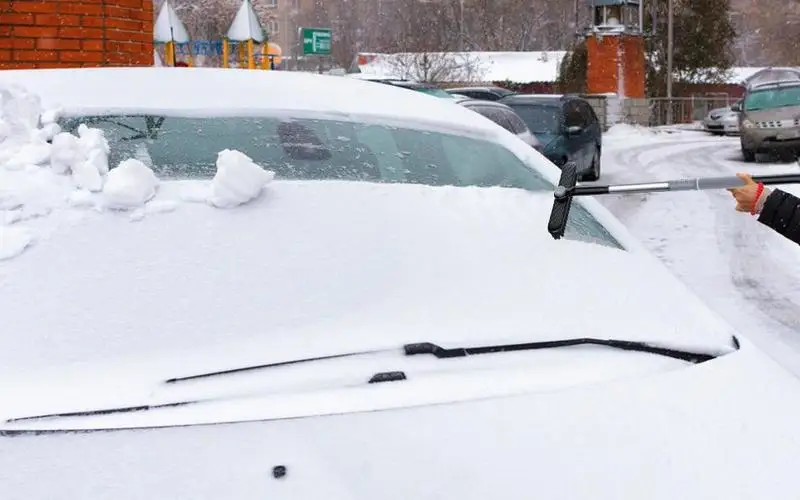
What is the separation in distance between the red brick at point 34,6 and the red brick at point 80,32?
0.17 m

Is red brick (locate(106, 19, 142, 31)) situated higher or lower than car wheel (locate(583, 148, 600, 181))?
higher

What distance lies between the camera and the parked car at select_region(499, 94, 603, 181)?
554 inches

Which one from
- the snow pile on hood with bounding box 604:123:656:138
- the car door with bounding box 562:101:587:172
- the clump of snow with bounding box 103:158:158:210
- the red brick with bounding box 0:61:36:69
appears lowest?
the snow pile on hood with bounding box 604:123:656:138

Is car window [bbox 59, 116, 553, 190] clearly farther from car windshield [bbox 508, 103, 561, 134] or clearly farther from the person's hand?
car windshield [bbox 508, 103, 561, 134]

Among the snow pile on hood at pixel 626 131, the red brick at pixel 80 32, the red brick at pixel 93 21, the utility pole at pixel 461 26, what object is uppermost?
the utility pole at pixel 461 26

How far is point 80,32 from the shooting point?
690cm

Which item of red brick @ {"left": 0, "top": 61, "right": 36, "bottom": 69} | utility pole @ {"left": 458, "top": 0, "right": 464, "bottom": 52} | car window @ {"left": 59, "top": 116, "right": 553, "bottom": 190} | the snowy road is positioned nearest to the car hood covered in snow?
car window @ {"left": 59, "top": 116, "right": 553, "bottom": 190}

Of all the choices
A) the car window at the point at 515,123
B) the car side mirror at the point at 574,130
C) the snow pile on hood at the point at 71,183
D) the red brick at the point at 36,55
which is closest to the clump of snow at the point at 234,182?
the snow pile on hood at the point at 71,183

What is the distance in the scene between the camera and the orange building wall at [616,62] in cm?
3862

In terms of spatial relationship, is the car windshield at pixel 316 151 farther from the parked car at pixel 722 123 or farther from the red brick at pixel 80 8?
the parked car at pixel 722 123

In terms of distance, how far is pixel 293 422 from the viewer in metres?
1.73

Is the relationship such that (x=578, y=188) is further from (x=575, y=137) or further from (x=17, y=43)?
(x=575, y=137)

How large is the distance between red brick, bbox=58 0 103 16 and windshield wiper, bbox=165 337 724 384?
5.65m

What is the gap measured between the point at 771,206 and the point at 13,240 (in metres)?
2.17
